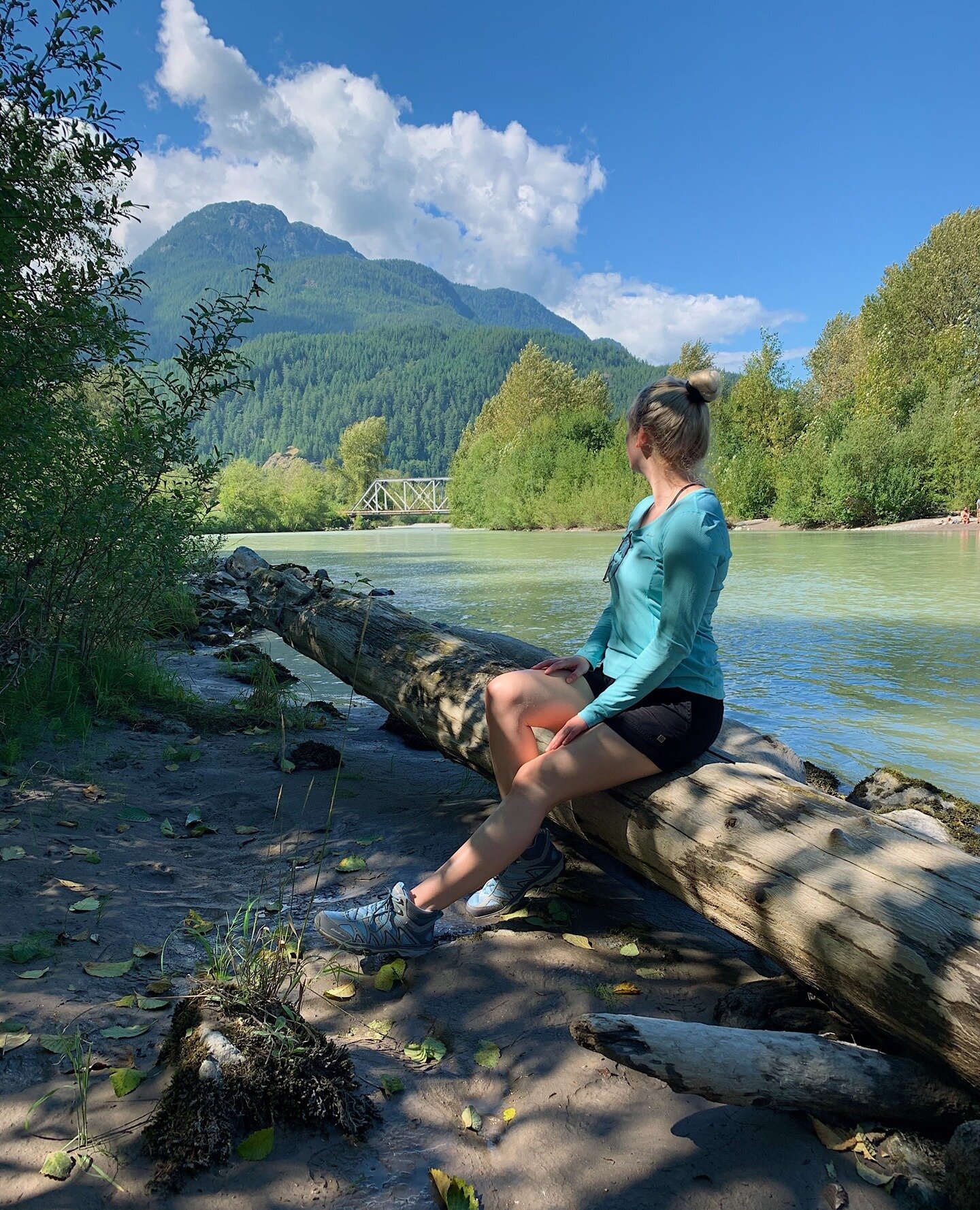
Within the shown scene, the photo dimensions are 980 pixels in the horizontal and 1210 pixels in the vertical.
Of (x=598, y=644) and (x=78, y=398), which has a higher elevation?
(x=78, y=398)

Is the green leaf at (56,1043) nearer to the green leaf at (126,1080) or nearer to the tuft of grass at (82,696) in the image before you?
the green leaf at (126,1080)

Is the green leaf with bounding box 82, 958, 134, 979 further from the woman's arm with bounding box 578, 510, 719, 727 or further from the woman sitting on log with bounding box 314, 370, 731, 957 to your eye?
the woman's arm with bounding box 578, 510, 719, 727

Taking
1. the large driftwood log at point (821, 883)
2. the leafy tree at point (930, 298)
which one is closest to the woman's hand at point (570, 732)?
the large driftwood log at point (821, 883)

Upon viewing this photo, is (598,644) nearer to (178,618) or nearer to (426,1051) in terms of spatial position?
(426,1051)

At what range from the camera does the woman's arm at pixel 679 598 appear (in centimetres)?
269

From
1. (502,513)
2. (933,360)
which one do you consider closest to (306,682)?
(933,360)

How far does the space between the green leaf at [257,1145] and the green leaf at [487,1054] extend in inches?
24.6

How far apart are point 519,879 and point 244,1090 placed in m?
1.42

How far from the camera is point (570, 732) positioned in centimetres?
281

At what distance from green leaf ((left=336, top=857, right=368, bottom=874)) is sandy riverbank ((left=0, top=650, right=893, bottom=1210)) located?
0.03m

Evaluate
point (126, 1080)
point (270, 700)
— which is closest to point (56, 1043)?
point (126, 1080)

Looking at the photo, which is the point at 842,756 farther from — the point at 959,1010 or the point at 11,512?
the point at 11,512

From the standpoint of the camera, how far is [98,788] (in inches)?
164

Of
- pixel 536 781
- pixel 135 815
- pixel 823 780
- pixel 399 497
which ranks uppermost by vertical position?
pixel 399 497
